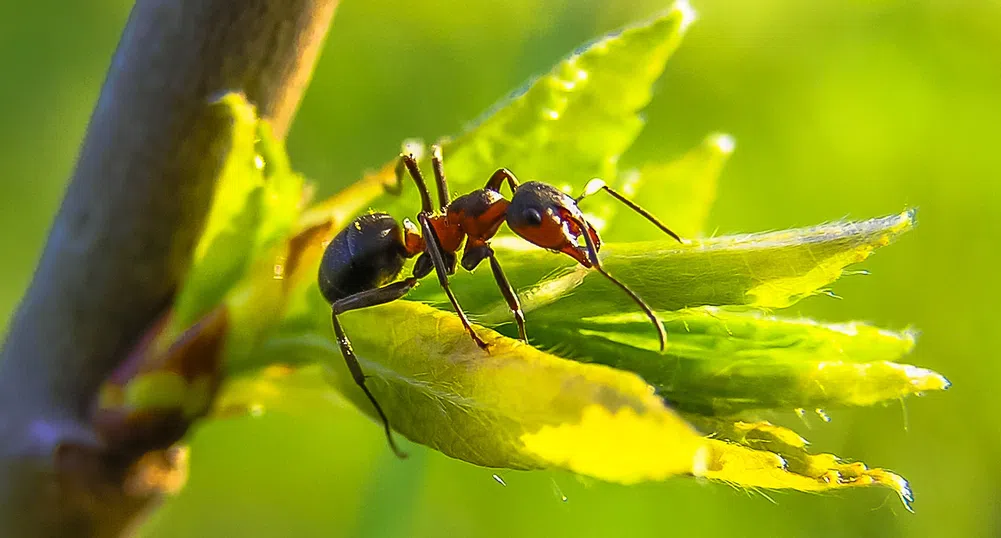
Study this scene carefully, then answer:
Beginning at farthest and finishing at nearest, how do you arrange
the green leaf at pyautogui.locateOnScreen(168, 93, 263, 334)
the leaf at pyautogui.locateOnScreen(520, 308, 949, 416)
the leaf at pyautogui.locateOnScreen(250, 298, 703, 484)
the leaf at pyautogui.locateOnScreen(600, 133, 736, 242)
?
the leaf at pyautogui.locateOnScreen(600, 133, 736, 242) < the green leaf at pyautogui.locateOnScreen(168, 93, 263, 334) < the leaf at pyautogui.locateOnScreen(520, 308, 949, 416) < the leaf at pyautogui.locateOnScreen(250, 298, 703, 484)

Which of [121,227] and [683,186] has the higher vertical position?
[121,227]

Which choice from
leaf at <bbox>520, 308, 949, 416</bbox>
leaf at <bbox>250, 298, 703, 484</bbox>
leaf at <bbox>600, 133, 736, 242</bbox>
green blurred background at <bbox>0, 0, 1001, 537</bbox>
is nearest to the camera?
leaf at <bbox>250, 298, 703, 484</bbox>

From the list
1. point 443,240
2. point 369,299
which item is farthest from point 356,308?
point 443,240

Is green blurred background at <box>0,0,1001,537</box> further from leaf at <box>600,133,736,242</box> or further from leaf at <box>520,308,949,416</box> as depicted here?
leaf at <box>520,308,949,416</box>

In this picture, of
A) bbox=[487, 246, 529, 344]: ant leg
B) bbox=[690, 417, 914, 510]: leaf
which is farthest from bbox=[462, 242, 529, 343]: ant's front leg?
bbox=[690, 417, 914, 510]: leaf

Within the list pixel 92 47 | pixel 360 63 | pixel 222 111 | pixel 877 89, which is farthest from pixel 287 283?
pixel 877 89

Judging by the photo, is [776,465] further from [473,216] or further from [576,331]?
[473,216]

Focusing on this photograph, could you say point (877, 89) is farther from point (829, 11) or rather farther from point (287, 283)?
point (287, 283)
